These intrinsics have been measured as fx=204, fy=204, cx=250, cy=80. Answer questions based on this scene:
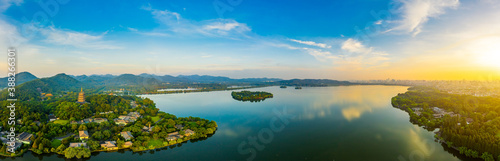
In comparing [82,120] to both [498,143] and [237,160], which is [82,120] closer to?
[237,160]

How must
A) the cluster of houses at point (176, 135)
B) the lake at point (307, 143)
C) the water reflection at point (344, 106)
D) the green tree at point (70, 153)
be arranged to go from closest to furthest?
the green tree at point (70, 153)
the lake at point (307, 143)
the cluster of houses at point (176, 135)
the water reflection at point (344, 106)

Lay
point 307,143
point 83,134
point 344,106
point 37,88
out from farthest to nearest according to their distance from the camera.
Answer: point 37,88, point 344,106, point 307,143, point 83,134

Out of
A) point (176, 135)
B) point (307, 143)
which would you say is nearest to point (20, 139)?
point (176, 135)

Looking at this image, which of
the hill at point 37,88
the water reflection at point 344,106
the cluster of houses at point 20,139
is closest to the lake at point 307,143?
the cluster of houses at point 20,139

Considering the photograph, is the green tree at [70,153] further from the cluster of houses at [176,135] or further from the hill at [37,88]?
the hill at [37,88]

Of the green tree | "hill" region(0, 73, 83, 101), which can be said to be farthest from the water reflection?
"hill" region(0, 73, 83, 101)

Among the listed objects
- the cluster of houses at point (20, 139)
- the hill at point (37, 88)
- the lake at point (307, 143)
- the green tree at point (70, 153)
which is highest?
the hill at point (37, 88)

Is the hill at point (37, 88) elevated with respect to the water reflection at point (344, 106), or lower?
elevated

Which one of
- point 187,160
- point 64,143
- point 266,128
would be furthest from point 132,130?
point 266,128

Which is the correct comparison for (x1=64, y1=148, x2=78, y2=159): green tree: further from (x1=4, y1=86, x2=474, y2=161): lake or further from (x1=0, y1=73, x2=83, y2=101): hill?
(x1=0, y1=73, x2=83, y2=101): hill

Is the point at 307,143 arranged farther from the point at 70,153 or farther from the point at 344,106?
the point at 344,106

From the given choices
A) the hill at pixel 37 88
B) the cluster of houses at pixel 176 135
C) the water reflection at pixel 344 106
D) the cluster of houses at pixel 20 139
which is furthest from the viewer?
the hill at pixel 37 88
